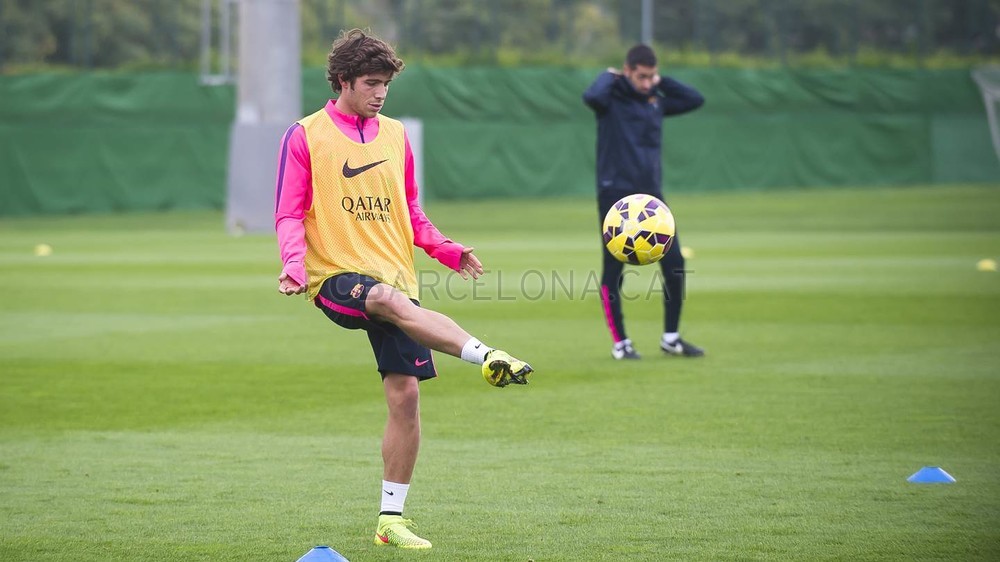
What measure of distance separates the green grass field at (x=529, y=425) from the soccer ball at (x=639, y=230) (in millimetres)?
1022

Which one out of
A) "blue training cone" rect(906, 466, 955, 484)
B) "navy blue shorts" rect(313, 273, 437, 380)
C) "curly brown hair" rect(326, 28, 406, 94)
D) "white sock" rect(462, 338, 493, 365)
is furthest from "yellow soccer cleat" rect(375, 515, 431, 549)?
"blue training cone" rect(906, 466, 955, 484)

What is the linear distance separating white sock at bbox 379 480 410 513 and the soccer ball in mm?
4023

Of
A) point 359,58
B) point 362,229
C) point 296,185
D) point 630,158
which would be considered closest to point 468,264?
point 362,229

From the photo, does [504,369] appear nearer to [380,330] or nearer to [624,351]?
[380,330]

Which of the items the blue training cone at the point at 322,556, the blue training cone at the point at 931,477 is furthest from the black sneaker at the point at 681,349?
the blue training cone at the point at 322,556

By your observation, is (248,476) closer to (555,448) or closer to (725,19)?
(555,448)

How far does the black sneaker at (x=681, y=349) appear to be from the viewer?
41.7ft

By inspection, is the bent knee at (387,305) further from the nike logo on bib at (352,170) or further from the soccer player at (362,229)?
the nike logo on bib at (352,170)

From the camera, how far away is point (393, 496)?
6.50 meters

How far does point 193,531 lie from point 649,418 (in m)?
3.75

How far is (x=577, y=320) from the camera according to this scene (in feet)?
51.8

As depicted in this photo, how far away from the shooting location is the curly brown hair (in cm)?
645

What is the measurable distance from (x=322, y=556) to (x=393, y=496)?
695 mm

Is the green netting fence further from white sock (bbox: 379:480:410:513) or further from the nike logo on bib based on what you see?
white sock (bbox: 379:480:410:513)
